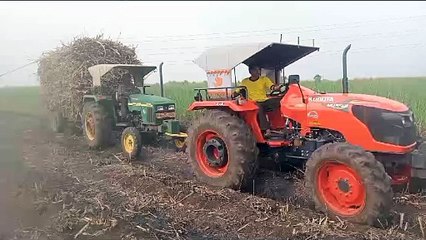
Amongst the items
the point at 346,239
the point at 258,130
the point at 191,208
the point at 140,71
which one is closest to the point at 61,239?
the point at 191,208

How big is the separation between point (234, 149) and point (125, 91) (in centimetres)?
514

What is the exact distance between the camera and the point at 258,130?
259 inches

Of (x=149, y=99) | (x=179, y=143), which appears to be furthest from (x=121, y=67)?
(x=179, y=143)

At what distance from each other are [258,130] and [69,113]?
689 cm

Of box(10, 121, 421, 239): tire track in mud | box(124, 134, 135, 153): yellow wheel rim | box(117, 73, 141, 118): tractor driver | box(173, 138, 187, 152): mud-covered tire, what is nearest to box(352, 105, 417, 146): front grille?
box(10, 121, 421, 239): tire track in mud

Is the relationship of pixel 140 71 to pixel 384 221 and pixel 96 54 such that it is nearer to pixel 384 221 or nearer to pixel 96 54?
pixel 96 54

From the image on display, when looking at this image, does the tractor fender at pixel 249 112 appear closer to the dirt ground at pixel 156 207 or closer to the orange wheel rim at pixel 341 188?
the dirt ground at pixel 156 207

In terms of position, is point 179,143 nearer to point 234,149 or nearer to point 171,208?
point 234,149

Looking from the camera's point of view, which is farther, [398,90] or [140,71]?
[398,90]

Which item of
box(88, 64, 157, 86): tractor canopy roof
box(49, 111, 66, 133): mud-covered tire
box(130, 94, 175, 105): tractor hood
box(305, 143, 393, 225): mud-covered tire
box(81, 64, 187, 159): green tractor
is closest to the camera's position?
box(305, 143, 393, 225): mud-covered tire

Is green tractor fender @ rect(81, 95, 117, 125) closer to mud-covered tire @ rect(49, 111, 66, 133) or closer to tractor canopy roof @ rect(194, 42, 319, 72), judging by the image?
mud-covered tire @ rect(49, 111, 66, 133)

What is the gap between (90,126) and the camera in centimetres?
1079

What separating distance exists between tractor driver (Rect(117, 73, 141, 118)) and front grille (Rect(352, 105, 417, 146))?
6240 millimetres

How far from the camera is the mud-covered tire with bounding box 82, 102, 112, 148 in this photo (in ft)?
33.8
